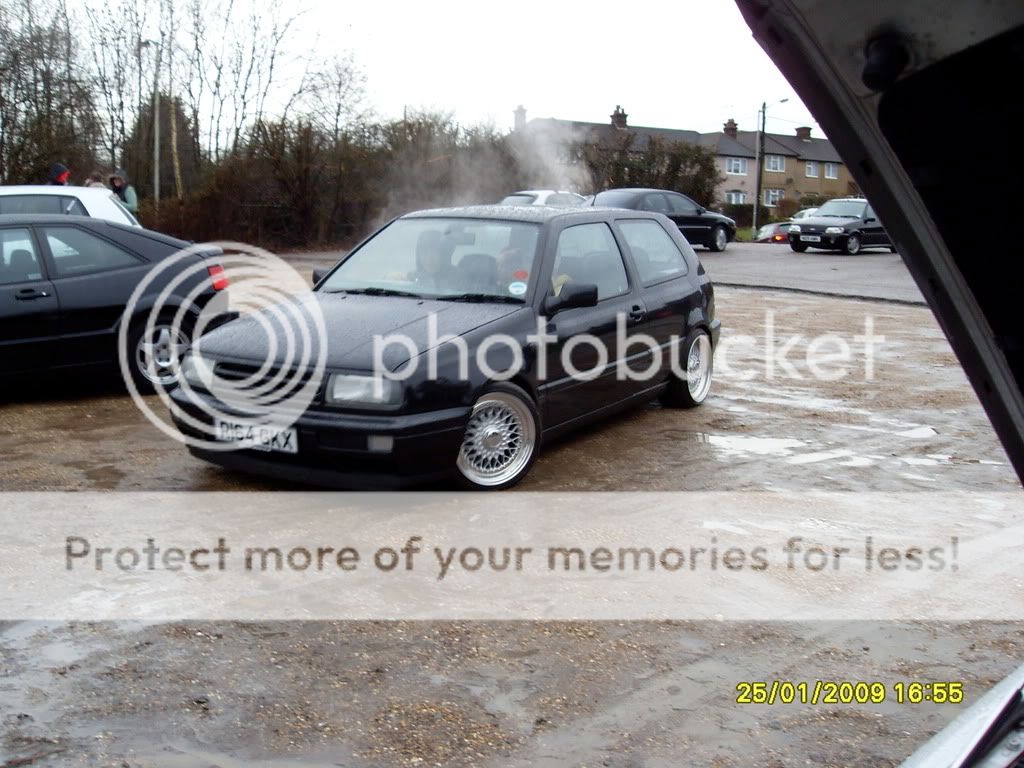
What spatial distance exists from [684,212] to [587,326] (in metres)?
20.8

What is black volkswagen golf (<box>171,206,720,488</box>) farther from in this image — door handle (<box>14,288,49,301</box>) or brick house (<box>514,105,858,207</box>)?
brick house (<box>514,105,858,207</box>)

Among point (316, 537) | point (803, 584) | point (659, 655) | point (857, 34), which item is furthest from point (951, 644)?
point (857, 34)

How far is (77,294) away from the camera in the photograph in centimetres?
845

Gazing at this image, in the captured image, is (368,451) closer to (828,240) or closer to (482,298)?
(482,298)

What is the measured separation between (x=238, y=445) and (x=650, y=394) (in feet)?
10.5

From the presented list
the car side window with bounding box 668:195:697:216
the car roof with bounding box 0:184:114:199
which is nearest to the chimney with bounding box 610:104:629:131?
the car side window with bounding box 668:195:697:216

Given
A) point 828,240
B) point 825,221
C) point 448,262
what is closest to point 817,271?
point 828,240

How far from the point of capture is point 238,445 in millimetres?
6016

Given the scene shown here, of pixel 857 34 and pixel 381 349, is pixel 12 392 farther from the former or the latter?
pixel 857 34

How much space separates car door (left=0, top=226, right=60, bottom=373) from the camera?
807 cm

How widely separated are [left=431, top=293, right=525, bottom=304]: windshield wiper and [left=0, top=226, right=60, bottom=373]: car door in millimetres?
3466

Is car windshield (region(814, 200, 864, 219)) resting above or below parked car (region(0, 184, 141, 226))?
above

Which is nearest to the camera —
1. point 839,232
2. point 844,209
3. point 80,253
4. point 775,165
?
point 80,253

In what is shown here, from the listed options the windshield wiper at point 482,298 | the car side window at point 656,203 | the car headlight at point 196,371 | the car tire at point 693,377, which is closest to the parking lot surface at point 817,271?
the car side window at point 656,203
